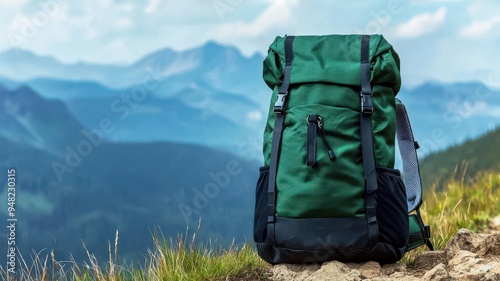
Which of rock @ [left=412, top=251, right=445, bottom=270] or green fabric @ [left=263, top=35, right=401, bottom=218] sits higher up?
green fabric @ [left=263, top=35, right=401, bottom=218]

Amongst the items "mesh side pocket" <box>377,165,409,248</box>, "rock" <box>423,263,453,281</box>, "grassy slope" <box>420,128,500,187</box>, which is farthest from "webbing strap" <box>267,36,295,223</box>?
"grassy slope" <box>420,128,500,187</box>

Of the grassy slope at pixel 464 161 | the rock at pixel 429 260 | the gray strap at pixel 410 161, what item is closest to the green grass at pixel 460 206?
the grassy slope at pixel 464 161

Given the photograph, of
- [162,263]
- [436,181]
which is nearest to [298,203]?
[162,263]

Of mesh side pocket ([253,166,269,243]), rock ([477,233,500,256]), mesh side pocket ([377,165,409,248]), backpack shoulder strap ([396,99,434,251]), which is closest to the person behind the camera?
mesh side pocket ([377,165,409,248])

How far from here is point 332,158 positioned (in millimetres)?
4273

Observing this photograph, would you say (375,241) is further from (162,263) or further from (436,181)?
(436,181)

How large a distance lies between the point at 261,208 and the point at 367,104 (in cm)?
92

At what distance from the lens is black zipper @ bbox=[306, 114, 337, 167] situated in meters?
4.28

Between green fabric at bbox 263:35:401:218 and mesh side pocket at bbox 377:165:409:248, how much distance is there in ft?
0.30

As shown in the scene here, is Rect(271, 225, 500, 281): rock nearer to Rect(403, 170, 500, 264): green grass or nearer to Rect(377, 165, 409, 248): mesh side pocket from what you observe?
Rect(377, 165, 409, 248): mesh side pocket

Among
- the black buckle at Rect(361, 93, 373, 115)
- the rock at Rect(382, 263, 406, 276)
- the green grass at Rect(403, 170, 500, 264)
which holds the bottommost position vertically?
the rock at Rect(382, 263, 406, 276)

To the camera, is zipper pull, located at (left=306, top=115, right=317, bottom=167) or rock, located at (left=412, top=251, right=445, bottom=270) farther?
rock, located at (left=412, top=251, right=445, bottom=270)

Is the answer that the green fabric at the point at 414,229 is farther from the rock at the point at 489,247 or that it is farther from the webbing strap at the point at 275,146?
the webbing strap at the point at 275,146

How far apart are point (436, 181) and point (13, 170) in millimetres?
4732
